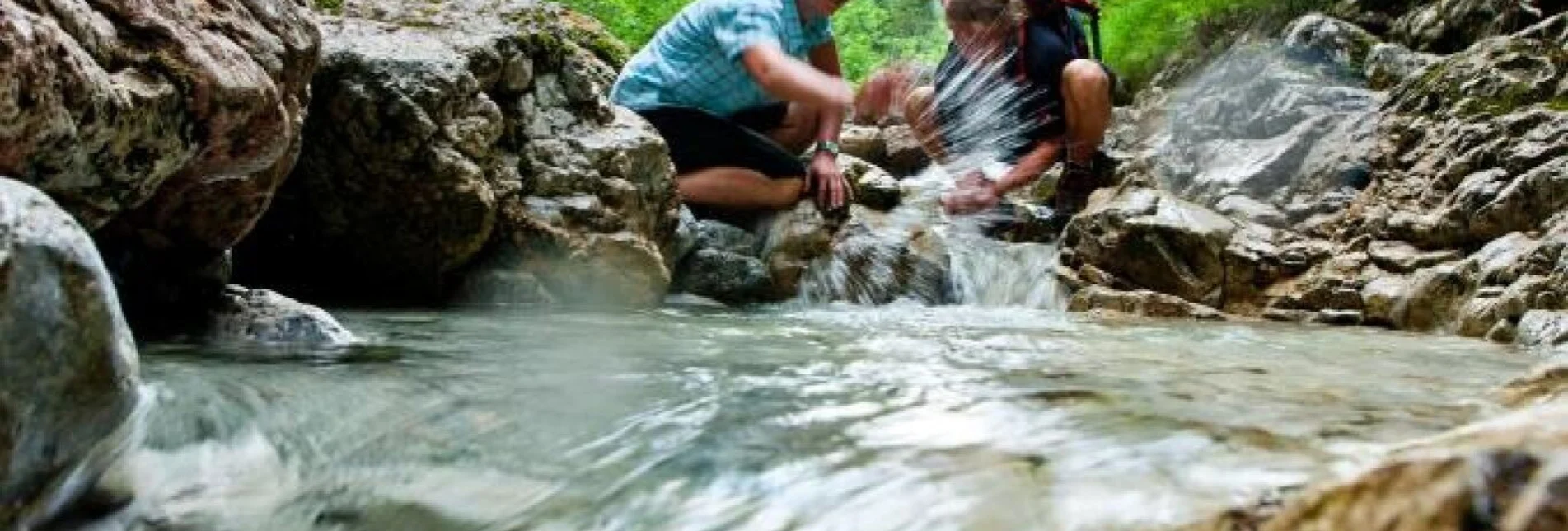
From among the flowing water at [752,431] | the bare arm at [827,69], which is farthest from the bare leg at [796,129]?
the flowing water at [752,431]

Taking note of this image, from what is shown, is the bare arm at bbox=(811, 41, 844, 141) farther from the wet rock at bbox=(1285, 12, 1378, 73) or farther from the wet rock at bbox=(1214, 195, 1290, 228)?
the wet rock at bbox=(1285, 12, 1378, 73)

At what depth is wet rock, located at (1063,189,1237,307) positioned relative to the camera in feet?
19.9

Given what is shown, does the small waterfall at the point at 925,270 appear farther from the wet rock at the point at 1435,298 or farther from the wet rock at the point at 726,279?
the wet rock at the point at 1435,298

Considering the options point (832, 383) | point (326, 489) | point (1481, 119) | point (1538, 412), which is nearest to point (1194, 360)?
point (832, 383)

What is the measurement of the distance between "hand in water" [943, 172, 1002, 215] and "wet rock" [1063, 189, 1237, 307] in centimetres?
108

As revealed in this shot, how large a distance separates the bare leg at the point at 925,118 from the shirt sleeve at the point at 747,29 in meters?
2.37

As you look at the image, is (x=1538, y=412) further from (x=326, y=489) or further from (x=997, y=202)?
(x=997, y=202)

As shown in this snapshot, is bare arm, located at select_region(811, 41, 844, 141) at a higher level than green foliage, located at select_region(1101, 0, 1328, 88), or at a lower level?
lower

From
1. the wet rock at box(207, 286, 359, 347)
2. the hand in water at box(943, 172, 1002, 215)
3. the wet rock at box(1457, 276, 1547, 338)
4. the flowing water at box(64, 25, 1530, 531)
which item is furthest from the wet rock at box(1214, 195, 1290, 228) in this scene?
the wet rock at box(207, 286, 359, 347)

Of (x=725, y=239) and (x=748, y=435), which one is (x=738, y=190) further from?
(x=748, y=435)

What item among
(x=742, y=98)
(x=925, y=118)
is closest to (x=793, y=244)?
(x=742, y=98)

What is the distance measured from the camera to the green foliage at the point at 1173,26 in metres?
10.5

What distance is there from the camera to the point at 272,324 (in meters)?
3.31

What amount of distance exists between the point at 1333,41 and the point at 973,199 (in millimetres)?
3609
